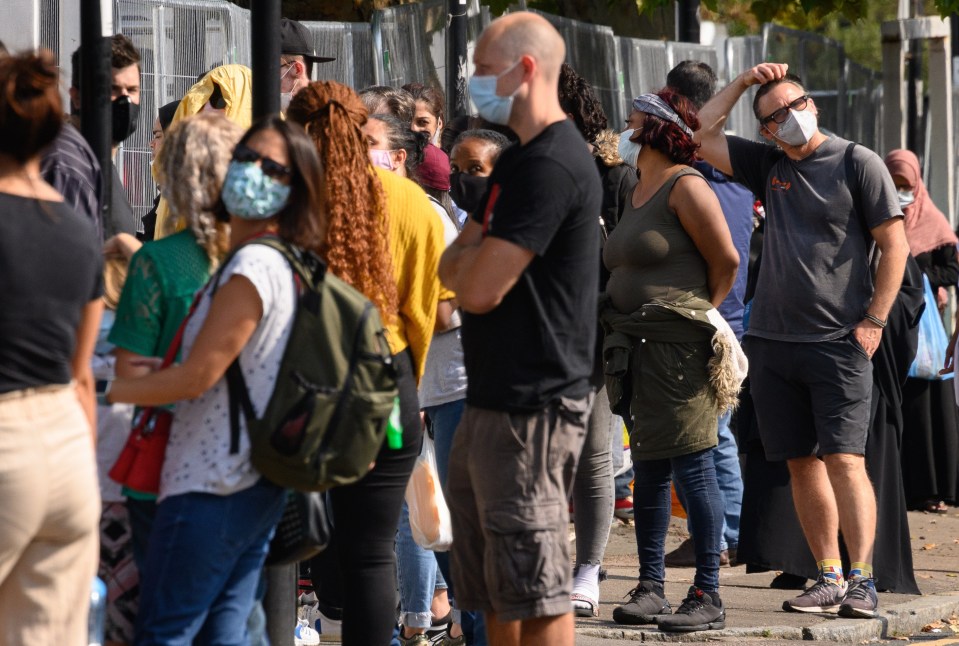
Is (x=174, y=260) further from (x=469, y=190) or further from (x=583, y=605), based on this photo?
(x=583, y=605)

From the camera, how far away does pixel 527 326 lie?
4453 millimetres

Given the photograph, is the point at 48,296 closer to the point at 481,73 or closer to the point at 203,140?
the point at 203,140

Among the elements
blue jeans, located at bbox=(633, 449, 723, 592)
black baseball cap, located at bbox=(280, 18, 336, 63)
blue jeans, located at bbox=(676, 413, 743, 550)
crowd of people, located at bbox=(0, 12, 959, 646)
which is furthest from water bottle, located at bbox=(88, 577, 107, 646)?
blue jeans, located at bbox=(676, 413, 743, 550)

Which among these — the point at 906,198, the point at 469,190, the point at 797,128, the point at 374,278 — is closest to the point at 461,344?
the point at 374,278

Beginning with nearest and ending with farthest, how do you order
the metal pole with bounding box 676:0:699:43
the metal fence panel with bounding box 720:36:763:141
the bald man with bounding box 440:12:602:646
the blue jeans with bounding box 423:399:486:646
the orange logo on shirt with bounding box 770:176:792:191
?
the bald man with bounding box 440:12:602:646
the blue jeans with bounding box 423:399:486:646
the orange logo on shirt with bounding box 770:176:792:191
the metal fence panel with bounding box 720:36:763:141
the metal pole with bounding box 676:0:699:43

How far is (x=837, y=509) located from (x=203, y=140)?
399 centimetres

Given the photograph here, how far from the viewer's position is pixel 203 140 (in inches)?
162

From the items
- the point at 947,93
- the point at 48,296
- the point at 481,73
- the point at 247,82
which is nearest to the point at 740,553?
the point at 247,82

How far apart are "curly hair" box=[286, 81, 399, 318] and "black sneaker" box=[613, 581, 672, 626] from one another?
90.6 inches

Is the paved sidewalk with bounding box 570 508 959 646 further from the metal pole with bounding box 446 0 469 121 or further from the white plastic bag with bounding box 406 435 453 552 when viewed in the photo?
the metal pole with bounding box 446 0 469 121

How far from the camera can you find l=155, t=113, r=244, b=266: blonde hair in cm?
409

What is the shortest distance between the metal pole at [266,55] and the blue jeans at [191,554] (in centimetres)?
135

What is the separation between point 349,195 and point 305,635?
87.0 inches

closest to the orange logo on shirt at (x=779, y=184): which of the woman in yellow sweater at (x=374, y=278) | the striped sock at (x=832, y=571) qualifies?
the striped sock at (x=832, y=571)
